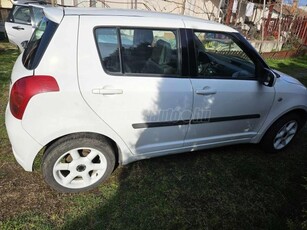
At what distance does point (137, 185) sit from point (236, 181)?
1.16 m

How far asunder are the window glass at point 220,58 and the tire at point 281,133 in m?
0.90

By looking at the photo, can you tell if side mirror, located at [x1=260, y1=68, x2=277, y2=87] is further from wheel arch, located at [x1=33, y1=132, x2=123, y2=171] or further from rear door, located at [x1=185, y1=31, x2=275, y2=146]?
wheel arch, located at [x1=33, y1=132, x2=123, y2=171]

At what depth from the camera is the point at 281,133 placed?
3.69 meters

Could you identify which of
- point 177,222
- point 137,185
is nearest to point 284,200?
point 177,222

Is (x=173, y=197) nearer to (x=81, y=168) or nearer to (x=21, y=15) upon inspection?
(x=81, y=168)

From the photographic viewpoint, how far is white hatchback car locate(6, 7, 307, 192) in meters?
2.28

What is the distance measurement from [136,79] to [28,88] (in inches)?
35.9

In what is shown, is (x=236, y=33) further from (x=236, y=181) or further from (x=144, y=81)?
(x=236, y=181)

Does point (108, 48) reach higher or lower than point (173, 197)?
higher

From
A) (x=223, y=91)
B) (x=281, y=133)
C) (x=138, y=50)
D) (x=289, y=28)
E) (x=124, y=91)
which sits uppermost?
(x=138, y=50)

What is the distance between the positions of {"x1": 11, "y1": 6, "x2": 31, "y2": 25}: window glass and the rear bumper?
655 cm

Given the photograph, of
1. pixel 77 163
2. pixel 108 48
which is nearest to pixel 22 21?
pixel 108 48

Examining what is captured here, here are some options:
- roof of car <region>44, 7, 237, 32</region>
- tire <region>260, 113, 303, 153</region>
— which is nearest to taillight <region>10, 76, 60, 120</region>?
roof of car <region>44, 7, 237, 32</region>

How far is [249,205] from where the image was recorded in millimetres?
2822
